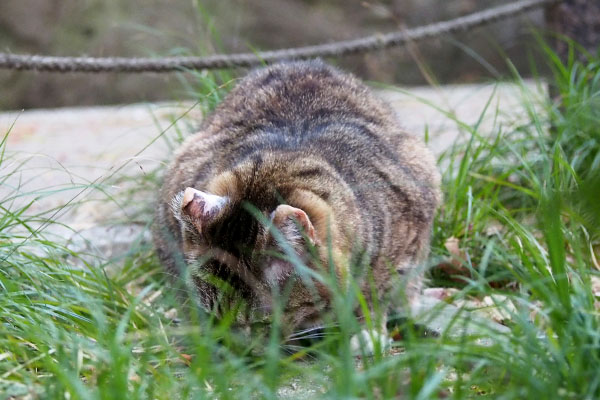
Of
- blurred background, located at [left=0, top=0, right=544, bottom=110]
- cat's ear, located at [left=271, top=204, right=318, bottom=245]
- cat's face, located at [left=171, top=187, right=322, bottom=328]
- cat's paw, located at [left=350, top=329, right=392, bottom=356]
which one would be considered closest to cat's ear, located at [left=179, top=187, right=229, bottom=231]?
cat's face, located at [left=171, top=187, right=322, bottom=328]

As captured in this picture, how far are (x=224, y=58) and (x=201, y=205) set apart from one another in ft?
5.93

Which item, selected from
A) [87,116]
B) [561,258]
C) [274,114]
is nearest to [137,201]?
[274,114]

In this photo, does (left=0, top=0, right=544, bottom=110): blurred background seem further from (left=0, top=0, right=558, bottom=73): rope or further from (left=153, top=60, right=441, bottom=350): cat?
(left=153, top=60, right=441, bottom=350): cat

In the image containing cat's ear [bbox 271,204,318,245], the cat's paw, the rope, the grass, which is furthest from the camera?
the rope

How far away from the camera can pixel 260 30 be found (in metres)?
8.37

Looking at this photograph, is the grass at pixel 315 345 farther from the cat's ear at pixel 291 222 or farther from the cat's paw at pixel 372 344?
the cat's ear at pixel 291 222

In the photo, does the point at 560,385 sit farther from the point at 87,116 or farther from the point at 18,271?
the point at 87,116

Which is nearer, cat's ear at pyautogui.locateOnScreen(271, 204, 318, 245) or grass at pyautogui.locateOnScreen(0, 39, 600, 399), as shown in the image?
grass at pyautogui.locateOnScreen(0, 39, 600, 399)

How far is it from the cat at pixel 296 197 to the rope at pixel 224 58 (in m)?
0.44

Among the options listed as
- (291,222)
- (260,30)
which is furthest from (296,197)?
(260,30)

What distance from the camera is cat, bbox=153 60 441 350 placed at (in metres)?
2.62

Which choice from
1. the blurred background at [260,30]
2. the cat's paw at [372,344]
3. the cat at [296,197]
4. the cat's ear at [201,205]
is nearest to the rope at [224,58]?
the cat at [296,197]

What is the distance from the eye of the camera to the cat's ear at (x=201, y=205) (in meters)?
2.61

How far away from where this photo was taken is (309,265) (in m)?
2.67
